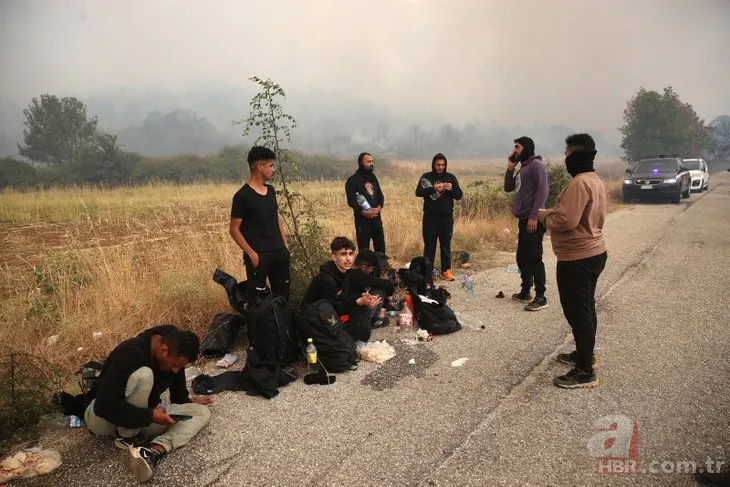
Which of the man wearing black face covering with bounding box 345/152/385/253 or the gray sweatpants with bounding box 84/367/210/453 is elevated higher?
the man wearing black face covering with bounding box 345/152/385/253

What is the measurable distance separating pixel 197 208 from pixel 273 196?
45.3ft

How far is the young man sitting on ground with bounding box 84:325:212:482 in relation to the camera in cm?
275

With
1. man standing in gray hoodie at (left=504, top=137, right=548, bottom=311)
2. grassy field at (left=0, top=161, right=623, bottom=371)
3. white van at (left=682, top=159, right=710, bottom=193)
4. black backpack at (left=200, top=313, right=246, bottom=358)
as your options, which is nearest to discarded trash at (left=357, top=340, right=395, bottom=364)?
black backpack at (left=200, top=313, right=246, bottom=358)

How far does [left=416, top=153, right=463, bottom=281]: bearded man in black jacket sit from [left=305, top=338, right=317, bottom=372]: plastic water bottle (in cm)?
300

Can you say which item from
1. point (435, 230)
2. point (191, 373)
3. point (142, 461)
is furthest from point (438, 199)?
point (142, 461)

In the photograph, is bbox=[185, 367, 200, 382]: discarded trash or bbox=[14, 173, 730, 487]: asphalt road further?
bbox=[185, 367, 200, 382]: discarded trash

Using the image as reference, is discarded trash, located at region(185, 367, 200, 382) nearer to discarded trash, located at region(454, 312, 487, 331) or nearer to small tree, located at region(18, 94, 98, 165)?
discarded trash, located at region(454, 312, 487, 331)

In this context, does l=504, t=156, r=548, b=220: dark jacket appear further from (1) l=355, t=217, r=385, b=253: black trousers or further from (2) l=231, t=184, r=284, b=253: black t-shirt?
(2) l=231, t=184, r=284, b=253: black t-shirt

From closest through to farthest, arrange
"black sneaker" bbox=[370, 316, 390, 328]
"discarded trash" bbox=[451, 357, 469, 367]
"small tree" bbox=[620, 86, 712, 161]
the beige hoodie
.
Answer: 1. the beige hoodie
2. "discarded trash" bbox=[451, 357, 469, 367]
3. "black sneaker" bbox=[370, 316, 390, 328]
4. "small tree" bbox=[620, 86, 712, 161]

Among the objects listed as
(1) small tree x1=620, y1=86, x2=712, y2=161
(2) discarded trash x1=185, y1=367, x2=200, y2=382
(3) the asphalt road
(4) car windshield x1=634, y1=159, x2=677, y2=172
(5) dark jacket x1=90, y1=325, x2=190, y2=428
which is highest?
(1) small tree x1=620, y1=86, x2=712, y2=161

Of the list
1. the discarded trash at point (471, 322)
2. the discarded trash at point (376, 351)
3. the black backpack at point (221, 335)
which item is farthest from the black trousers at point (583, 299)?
the black backpack at point (221, 335)

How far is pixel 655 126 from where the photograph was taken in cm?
3328

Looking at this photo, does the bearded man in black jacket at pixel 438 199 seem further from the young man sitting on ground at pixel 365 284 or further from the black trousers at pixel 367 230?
the young man sitting on ground at pixel 365 284

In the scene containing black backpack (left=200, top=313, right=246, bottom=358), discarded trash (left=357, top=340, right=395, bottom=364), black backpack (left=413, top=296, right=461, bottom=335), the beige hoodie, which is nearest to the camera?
the beige hoodie
